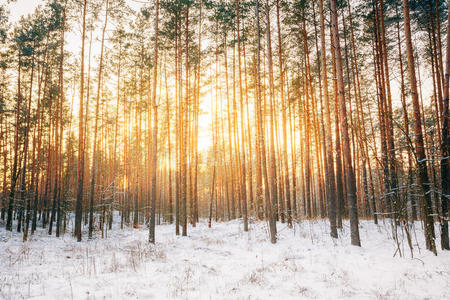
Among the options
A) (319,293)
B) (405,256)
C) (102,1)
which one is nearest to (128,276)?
(319,293)

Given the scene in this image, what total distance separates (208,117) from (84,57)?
10.7m

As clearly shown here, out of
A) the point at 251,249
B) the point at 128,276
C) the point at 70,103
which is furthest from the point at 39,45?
the point at 251,249

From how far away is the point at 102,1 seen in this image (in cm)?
1298

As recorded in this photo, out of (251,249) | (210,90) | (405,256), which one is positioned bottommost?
(251,249)

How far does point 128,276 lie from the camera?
5191 millimetres

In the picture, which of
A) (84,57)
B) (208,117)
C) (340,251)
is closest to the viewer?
(340,251)

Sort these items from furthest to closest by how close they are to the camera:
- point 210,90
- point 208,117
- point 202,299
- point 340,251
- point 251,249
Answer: point 208,117
point 210,90
point 251,249
point 340,251
point 202,299

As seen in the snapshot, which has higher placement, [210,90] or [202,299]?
[210,90]

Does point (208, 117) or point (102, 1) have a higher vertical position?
point (102, 1)

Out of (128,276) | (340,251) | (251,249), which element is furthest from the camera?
(251,249)

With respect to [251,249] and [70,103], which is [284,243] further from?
[70,103]

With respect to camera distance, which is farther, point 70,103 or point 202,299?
point 70,103

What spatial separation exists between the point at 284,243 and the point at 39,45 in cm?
1789

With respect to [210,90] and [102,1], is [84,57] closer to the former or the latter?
[102,1]
